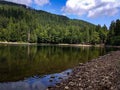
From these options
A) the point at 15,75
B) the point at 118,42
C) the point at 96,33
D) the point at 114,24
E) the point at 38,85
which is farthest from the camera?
the point at 96,33

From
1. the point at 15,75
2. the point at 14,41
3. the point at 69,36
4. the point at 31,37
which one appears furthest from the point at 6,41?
the point at 15,75

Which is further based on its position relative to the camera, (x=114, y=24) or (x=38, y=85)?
(x=114, y=24)

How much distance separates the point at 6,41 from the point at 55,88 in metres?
163

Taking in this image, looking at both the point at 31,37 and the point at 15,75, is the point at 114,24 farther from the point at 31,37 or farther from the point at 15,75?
the point at 15,75

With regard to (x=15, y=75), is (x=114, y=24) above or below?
above

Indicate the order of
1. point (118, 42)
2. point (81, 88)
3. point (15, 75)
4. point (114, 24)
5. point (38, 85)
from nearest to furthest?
point (81, 88) → point (38, 85) → point (15, 75) → point (118, 42) → point (114, 24)

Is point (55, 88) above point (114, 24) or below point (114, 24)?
below

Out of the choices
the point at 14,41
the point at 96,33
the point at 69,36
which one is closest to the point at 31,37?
the point at 14,41

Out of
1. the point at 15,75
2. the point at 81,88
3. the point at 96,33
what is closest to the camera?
the point at 81,88

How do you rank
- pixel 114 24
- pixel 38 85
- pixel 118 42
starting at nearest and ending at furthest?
1. pixel 38 85
2. pixel 118 42
3. pixel 114 24

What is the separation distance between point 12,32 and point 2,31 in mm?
→ 7638

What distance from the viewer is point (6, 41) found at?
18088 centimetres

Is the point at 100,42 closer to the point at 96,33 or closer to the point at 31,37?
the point at 96,33

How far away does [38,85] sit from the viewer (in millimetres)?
25422
